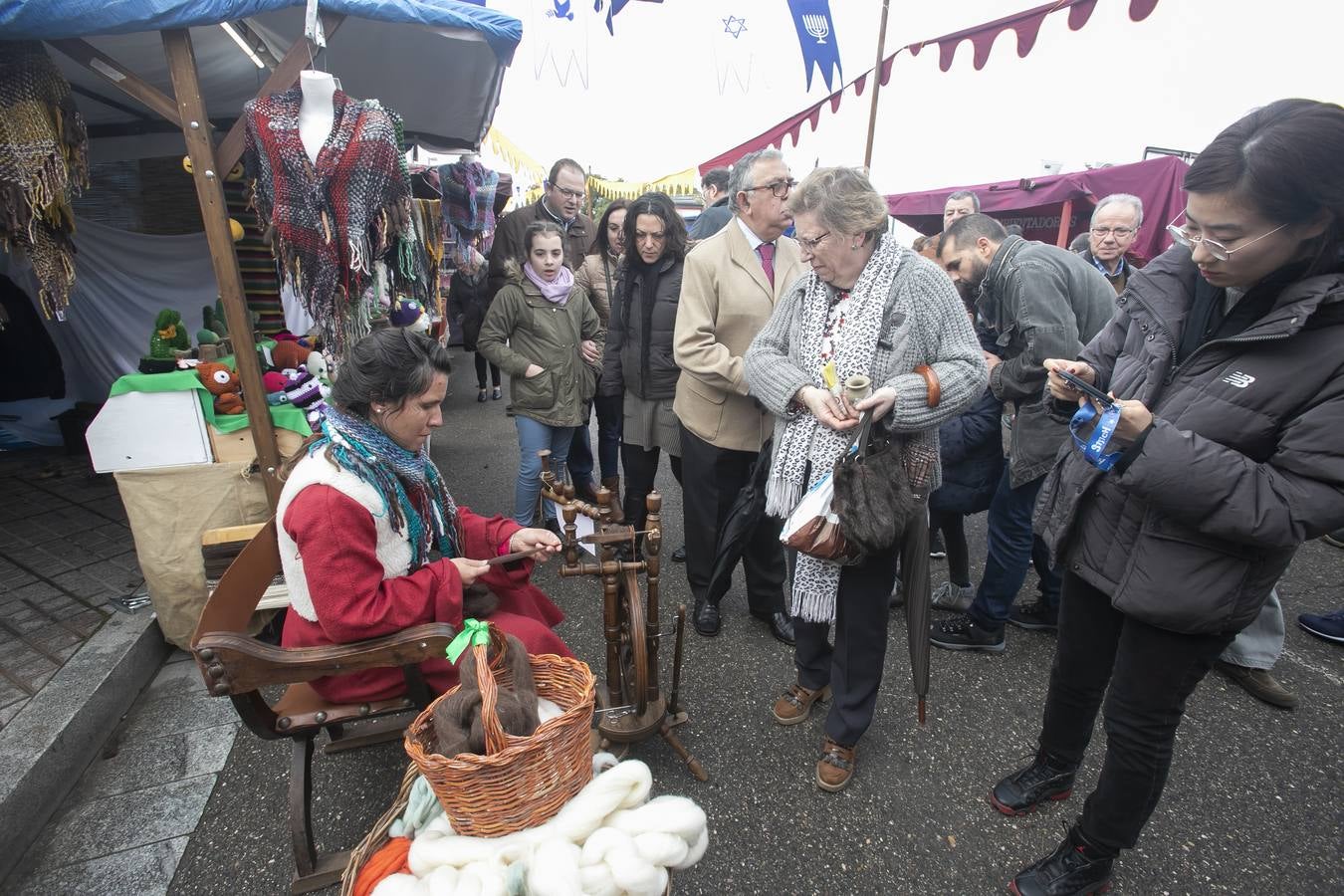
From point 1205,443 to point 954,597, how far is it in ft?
7.08

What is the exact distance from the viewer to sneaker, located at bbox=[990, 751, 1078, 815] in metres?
2.02

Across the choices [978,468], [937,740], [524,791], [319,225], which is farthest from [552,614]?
[978,468]

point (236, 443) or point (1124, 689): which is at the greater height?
point (236, 443)

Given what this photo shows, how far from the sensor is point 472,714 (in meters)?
1.20

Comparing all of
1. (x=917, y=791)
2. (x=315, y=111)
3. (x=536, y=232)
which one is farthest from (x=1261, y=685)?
(x=315, y=111)

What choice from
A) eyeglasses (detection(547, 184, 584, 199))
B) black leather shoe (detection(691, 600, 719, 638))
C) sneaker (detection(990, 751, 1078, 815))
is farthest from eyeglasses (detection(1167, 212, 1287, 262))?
eyeglasses (detection(547, 184, 584, 199))

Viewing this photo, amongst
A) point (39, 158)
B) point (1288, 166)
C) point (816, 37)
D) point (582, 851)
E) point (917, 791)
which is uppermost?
point (816, 37)

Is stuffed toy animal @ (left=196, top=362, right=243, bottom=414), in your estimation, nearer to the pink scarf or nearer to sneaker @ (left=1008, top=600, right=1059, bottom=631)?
the pink scarf

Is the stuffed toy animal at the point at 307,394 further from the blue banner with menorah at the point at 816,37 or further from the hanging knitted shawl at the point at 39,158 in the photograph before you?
the blue banner with menorah at the point at 816,37

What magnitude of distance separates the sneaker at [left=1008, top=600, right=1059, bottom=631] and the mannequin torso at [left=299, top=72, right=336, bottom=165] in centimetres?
355

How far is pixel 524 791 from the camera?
3.56 ft

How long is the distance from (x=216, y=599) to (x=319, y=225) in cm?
148

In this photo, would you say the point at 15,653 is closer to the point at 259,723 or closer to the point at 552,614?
the point at 259,723

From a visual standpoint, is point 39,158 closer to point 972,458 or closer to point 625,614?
point 625,614
